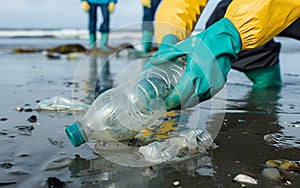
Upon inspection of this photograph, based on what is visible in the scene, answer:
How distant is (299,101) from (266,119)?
882 mm

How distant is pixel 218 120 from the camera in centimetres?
235

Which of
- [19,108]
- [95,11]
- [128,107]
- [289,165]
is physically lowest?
[95,11]

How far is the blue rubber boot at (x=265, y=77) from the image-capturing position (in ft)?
13.0

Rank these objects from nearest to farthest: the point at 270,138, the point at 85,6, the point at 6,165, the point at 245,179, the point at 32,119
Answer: the point at 245,179
the point at 6,165
the point at 270,138
the point at 32,119
the point at 85,6

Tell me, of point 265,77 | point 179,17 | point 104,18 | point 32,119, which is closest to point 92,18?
point 104,18

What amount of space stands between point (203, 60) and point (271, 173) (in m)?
0.54

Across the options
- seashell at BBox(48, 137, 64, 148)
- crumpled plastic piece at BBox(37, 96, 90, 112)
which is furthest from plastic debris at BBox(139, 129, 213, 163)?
crumpled plastic piece at BBox(37, 96, 90, 112)

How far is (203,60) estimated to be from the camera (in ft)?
5.15

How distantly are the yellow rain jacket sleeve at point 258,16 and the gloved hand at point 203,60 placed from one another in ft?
0.14

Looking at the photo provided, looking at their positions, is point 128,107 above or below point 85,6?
above

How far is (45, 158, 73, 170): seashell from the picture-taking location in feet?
5.00

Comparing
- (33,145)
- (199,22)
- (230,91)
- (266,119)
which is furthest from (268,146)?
(230,91)

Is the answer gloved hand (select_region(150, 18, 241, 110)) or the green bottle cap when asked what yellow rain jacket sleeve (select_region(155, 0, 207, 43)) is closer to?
gloved hand (select_region(150, 18, 241, 110))

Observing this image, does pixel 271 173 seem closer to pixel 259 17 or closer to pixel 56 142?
pixel 259 17
